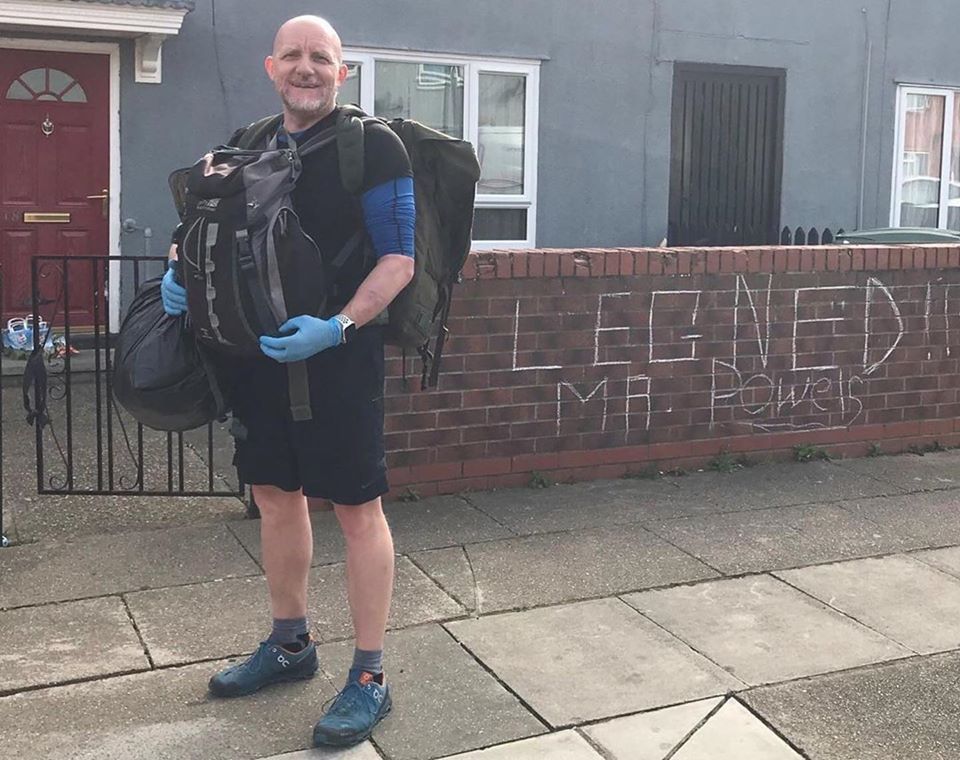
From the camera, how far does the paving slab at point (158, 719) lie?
3.19 metres

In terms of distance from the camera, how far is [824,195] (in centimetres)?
1153

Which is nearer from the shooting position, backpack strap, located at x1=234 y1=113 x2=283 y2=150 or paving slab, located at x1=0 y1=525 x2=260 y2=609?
backpack strap, located at x1=234 y1=113 x2=283 y2=150

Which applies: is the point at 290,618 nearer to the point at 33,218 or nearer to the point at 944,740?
the point at 944,740

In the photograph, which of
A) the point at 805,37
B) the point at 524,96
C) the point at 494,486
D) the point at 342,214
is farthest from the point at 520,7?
the point at 342,214

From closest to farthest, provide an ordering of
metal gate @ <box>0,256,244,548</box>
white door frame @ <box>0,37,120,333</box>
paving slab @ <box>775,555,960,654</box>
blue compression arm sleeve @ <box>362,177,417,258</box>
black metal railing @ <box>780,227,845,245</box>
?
blue compression arm sleeve @ <box>362,177,417,258</box> → paving slab @ <box>775,555,960,654</box> → metal gate @ <box>0,256,244,548</box> → white door frame @ <box>0,37,120,333</box> → black metal railing @ <box>780,227,845,245</box>

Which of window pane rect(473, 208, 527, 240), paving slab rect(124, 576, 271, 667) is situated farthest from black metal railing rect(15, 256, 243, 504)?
window pane rect(473, 208, 527, 240)

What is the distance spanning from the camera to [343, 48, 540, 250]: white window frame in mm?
9703

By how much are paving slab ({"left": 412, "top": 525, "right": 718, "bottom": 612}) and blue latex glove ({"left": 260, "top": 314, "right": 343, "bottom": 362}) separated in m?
1.59

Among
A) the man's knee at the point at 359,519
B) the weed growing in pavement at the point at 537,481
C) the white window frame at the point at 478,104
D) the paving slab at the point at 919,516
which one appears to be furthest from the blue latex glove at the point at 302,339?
the white window frame at the point at 478,104

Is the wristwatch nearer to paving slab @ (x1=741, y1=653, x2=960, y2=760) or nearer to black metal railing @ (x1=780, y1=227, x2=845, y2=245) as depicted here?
paving slab @ (x1=741, y1=653, x2=960, y2=760)

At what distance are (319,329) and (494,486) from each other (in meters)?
2.89

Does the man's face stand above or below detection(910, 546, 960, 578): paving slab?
above

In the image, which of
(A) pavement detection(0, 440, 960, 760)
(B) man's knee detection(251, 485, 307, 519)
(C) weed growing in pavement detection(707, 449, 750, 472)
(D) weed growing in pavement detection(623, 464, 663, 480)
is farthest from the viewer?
(C) weed growing in pavement detection(707, 449, 750, 472)

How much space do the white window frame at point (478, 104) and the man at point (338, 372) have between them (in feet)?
21.7
